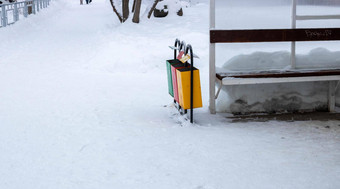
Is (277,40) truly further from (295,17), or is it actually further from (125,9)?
(125,9)

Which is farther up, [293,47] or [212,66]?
[293,47]

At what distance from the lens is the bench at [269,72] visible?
7133 millimetres

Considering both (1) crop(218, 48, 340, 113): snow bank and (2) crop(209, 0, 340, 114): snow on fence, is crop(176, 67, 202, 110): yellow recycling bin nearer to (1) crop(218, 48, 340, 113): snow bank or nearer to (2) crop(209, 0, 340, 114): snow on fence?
(2) crop(209, 0, 340, 114): snow on fence

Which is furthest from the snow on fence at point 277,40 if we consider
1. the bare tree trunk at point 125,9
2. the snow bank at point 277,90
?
the bare tree trunk at point 125,9

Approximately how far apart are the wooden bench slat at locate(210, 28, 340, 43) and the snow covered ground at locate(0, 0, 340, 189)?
1240 millimetres

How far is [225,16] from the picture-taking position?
293 inches

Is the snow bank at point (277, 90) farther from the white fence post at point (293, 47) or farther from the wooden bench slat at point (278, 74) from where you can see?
the wooden bench slat at point (278, 74)

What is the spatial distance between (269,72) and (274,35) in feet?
1.92

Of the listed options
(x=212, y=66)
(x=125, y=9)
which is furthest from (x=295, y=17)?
(x=125, y=9)

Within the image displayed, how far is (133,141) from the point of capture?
613 centimetres

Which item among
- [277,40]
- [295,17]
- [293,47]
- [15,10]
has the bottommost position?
[293,47]

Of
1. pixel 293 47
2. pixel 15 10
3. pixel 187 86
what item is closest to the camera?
pixel 187 86

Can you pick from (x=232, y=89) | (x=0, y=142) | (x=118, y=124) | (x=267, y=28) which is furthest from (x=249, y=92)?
(x=0, y=142)

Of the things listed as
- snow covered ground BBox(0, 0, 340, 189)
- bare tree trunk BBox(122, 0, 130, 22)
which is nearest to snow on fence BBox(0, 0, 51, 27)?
bare tree trunk BBox(122, 0, 130, 22)
